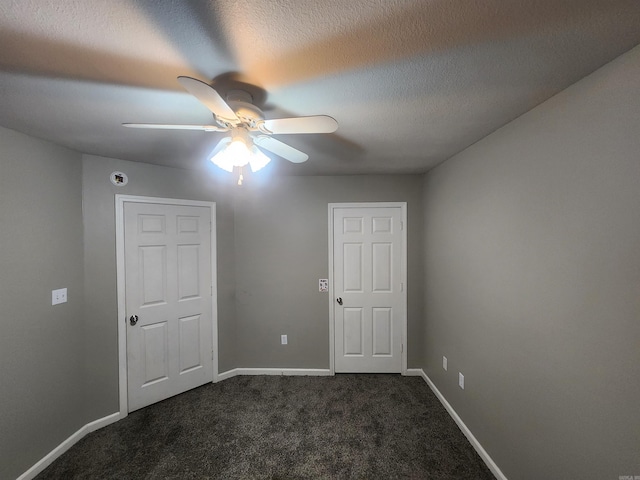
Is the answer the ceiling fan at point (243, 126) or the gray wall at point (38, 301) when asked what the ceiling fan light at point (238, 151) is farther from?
the gray wall at point (38, 301)

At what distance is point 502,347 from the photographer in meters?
1.62

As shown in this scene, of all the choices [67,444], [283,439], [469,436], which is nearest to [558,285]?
[469,436]

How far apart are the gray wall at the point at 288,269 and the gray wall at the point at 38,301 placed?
1.42 m

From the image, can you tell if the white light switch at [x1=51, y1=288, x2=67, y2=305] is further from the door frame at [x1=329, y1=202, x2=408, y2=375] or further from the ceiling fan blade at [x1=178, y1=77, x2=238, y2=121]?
the door frame at [x1=329, y1=202, x2=408, y2=375]

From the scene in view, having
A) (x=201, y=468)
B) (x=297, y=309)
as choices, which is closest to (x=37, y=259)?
(x=201, y=468)

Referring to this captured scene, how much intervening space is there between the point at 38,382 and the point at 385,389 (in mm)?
2928

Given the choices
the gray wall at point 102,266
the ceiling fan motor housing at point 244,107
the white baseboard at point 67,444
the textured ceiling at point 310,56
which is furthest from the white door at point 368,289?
the white baseboard at point 67,444

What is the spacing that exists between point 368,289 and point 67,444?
295cm

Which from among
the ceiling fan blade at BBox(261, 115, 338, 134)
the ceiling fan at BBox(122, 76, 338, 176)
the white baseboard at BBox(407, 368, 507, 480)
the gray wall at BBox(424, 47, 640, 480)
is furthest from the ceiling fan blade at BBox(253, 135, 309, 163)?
the white baseboard at BBox(407, 368, 507, 480)

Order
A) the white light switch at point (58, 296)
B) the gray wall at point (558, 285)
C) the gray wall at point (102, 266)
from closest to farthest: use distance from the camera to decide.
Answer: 1. the gray wall at point (558, 285)
2. the white light switch at point (58, 296)
3. the gray wall at point (102, 266)

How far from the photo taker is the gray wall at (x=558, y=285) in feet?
3.20

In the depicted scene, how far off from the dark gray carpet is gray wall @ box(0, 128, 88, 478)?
0.34m

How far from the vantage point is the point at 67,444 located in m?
1.93

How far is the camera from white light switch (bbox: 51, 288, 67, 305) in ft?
6.15
